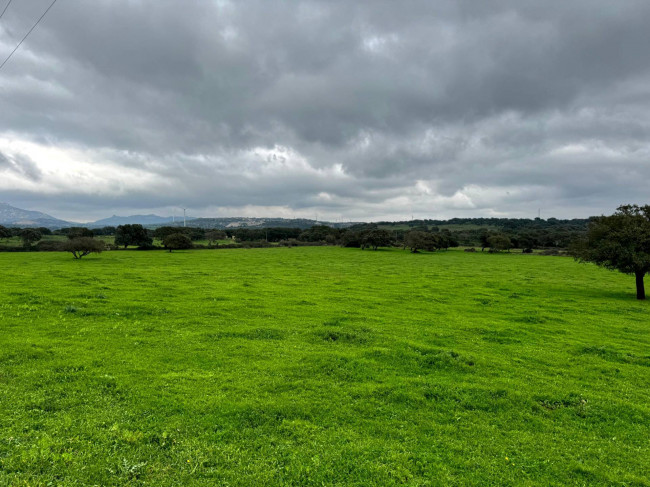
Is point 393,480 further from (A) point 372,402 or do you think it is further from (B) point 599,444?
(B) point 599,444

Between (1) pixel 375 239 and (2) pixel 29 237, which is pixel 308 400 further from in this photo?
(2) pixel 29 237

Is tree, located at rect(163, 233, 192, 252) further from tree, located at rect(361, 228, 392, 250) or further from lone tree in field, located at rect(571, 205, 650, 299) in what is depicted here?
lone tree in field, located at rect(571, 205, 650, 299)

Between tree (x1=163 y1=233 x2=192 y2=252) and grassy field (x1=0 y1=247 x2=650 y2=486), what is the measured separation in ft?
302

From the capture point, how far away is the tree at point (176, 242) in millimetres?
107600

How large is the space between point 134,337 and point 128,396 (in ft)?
20.6

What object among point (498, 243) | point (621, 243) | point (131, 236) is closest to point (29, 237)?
point (131, 236)

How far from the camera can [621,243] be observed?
34.5 meters

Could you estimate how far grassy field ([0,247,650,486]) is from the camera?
291 inches

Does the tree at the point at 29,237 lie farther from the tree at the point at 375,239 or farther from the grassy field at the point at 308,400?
the tree at the point at 375,239

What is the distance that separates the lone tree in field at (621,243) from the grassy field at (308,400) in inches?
706

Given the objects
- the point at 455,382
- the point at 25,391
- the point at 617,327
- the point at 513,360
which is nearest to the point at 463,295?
the point at 617,327

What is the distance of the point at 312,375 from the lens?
1211cm

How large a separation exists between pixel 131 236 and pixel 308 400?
12594 cm

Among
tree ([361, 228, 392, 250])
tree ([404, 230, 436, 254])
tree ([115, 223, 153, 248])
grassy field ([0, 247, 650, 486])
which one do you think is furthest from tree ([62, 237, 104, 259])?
tree ([404, 230, 436, 254])
